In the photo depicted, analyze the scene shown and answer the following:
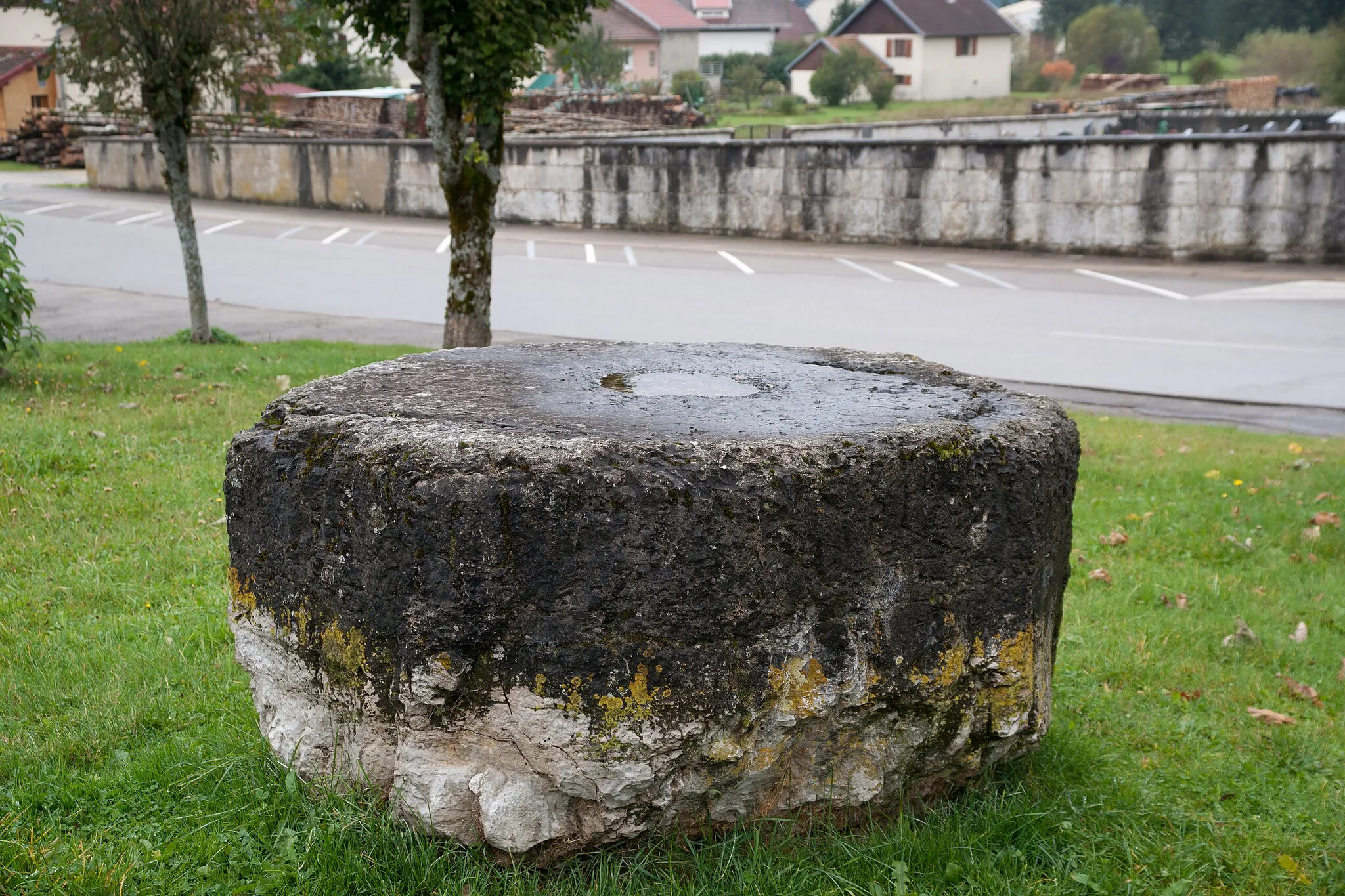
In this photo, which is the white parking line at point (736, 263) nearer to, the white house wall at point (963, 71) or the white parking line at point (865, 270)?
the white parking line at point (865, 270)

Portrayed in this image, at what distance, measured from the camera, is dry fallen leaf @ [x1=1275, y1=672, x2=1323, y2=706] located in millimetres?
4535

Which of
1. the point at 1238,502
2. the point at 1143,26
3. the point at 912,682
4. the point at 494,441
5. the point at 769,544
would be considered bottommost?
the point at 1238,502

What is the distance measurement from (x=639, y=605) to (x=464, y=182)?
6382 mm

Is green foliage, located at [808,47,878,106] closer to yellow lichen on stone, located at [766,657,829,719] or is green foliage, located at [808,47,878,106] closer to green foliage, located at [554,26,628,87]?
green foliage, located at [554,26,628,87]

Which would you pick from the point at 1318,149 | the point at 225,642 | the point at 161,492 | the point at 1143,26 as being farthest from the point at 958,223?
the point at 1143,26

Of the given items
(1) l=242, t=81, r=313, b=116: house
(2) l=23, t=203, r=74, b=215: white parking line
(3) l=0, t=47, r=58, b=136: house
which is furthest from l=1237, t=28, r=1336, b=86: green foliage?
(2) l=23, t=203, r=74, b=215: white parking line

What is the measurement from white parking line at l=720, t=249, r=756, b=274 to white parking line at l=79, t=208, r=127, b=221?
12.7 meters

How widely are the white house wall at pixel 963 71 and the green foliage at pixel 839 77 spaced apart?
33.8 ft

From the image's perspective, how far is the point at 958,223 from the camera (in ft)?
62.9

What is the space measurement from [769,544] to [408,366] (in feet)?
5.78

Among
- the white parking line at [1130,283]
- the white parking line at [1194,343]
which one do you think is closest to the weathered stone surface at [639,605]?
the white parking line at [1194,343]

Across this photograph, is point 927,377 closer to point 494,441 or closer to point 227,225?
point 494,441

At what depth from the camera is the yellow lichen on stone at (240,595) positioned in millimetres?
3328

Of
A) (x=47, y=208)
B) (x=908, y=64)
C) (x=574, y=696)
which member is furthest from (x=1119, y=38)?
(x=574, y=696)
